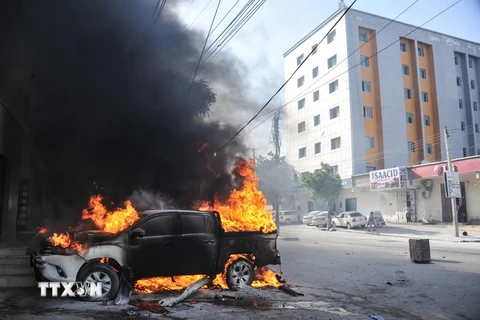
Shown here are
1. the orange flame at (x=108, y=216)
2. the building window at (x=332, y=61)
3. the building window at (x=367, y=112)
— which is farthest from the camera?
the building window at (x=332, y=61)

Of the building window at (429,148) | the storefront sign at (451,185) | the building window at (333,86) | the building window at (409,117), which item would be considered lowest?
the storefront sign at (451,185)

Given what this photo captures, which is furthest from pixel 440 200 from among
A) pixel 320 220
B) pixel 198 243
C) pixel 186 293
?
pixel 186 293

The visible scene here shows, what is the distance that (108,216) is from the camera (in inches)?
343

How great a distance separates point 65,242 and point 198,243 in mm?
2304

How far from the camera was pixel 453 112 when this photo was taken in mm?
40125

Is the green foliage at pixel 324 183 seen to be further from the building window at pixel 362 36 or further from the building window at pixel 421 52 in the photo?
the building window at pixel 421 52

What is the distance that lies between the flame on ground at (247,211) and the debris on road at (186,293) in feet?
4.08

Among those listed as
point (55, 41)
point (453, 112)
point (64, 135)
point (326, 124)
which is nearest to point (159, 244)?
point (64, 135)

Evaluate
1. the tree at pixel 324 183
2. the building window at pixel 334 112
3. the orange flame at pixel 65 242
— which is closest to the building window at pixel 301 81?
the building window at pixel 334 112

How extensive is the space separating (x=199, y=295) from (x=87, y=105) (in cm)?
797

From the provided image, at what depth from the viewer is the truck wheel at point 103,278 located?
19.9 ft

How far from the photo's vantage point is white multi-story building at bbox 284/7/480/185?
35500mm

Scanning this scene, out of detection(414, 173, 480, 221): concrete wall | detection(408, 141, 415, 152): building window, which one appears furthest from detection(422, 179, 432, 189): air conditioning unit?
detection(408, 141, 415, 152): building window

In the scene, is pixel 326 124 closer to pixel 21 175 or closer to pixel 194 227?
pixel 21 175
